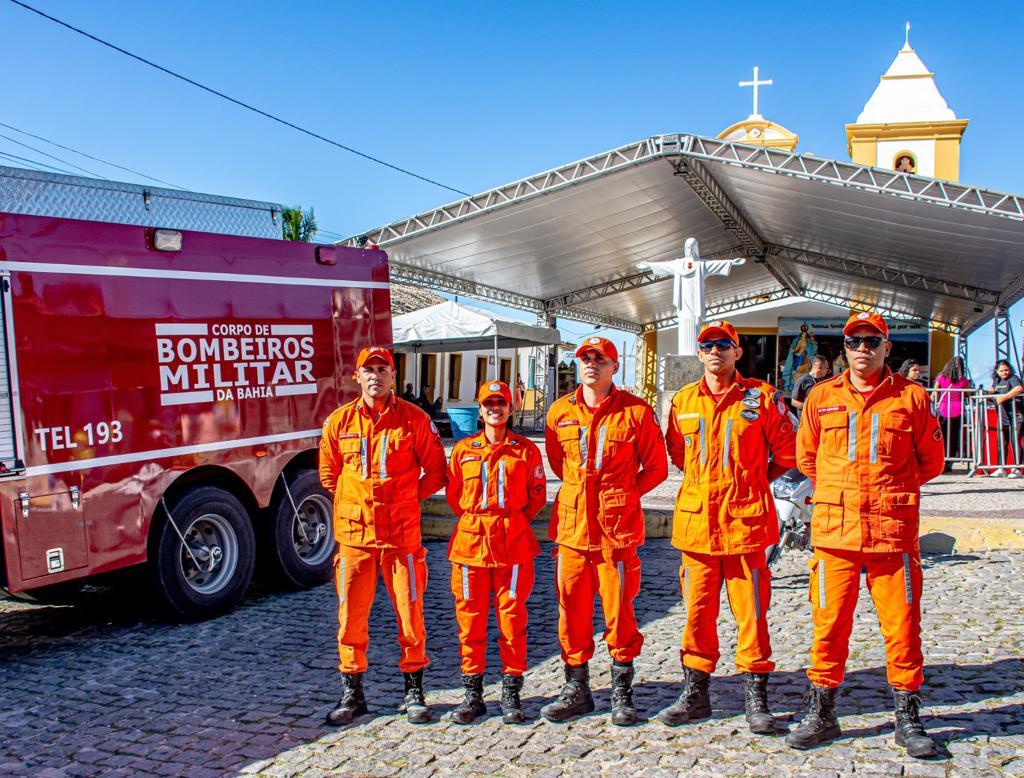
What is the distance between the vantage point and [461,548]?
14.9 ft

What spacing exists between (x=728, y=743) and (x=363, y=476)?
2.14 m

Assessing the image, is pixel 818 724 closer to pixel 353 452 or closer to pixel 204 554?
pixel 353 452

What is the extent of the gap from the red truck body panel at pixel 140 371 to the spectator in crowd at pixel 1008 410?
8.69 metres

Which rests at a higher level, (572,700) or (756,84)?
(756,84)

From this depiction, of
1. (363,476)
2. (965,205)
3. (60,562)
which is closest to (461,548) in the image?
(363,476)

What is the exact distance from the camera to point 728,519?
432 cm

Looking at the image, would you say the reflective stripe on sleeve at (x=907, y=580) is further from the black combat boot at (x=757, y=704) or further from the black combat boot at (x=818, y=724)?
the black combat boot at (x=757, y=704)

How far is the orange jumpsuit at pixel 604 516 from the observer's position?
4.45 metres

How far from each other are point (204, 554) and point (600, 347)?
3505mm

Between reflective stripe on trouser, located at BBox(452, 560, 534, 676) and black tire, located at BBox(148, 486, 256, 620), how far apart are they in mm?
2617

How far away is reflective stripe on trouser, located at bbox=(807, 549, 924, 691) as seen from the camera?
158 inches

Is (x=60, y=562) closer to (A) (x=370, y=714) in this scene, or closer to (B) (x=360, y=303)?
(A) (x=370, y=714)

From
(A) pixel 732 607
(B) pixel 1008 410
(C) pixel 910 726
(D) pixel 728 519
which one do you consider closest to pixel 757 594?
(A) pixel 732 607

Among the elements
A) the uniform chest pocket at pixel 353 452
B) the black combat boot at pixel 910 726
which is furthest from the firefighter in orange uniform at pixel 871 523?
the uniform chest pocket at pixel 353 452
